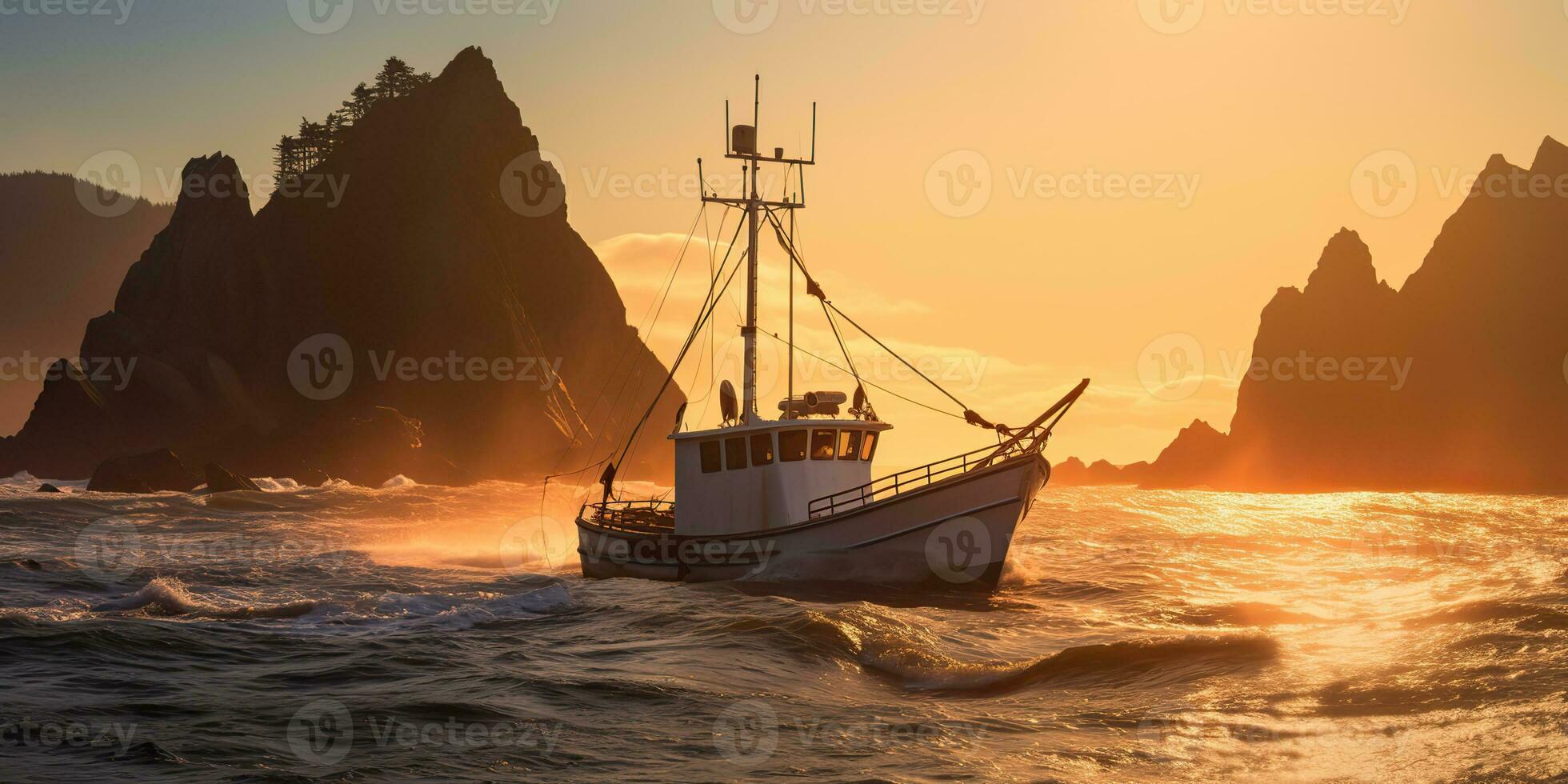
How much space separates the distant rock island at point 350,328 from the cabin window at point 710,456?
64.9 m

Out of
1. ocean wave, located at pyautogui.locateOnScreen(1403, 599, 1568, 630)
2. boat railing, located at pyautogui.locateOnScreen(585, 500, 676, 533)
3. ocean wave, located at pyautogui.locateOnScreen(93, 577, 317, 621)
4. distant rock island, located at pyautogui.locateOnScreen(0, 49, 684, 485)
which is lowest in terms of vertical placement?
ocean wave, located at pyautogui.locateOnScreen(93, 577, 317, 621)

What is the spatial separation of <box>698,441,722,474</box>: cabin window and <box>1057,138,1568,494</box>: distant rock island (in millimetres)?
170324

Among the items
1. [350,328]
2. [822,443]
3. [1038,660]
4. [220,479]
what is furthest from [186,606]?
[350,328]

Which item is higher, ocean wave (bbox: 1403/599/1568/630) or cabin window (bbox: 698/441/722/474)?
cabin window (bbox: 698/441/722/474)

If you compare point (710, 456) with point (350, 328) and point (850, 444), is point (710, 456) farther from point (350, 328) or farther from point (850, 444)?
point (350, 328)

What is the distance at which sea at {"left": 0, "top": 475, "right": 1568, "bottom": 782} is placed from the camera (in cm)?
1123

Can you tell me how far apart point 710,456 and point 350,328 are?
85.4m

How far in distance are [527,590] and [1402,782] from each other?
71.8ft

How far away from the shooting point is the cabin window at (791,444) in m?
27.5

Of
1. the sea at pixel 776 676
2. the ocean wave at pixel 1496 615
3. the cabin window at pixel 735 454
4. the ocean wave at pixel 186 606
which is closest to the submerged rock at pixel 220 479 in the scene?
the sea at pixel 776 676

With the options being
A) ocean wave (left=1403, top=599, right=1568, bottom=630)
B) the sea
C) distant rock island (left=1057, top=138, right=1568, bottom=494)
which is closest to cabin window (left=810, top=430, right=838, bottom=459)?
the sea

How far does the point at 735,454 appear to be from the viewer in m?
28.0

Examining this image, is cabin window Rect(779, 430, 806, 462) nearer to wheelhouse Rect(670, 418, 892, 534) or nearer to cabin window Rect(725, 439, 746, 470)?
wheelhouse Rect(670, 418, 892, 534)

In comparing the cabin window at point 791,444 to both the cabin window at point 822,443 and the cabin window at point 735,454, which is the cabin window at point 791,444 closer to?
the cabin window at point 822,443
